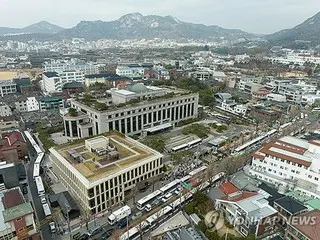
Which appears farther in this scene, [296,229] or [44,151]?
[44,151]

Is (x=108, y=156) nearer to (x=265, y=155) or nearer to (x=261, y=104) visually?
(x=265, y=155)

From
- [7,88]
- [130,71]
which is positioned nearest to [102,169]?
[7,88]

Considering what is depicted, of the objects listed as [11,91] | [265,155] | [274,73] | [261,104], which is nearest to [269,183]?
[265,155]

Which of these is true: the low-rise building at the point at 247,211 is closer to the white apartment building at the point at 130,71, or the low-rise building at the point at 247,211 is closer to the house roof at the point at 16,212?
the house roof at the point at 16,212

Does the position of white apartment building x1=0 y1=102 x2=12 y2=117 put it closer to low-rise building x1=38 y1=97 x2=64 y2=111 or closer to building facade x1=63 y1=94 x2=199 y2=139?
low-rise building x1=38 y1=97 x2=64 y2=111

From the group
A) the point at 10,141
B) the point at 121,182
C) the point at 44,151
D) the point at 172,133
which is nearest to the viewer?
the point at 121,182

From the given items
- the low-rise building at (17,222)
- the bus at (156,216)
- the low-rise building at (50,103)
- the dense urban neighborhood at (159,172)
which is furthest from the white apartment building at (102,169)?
the low-rise building at (50,103)
